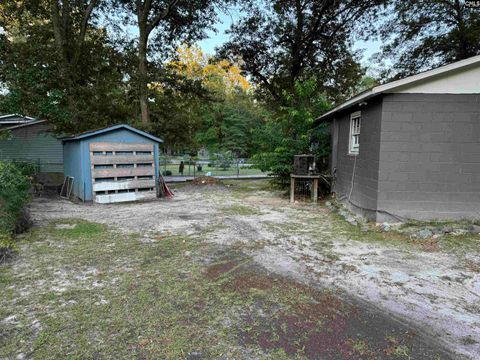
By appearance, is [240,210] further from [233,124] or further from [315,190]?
[233,124]

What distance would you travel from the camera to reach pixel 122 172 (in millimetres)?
8297

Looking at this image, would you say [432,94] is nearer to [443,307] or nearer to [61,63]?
[443,307]

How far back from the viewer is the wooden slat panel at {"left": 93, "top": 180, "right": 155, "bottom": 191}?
26.2ft

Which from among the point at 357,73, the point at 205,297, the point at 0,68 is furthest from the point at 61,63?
the point at 357,73

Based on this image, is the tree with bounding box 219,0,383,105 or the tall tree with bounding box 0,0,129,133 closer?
the tall tree with bounding box 0,0,129,133

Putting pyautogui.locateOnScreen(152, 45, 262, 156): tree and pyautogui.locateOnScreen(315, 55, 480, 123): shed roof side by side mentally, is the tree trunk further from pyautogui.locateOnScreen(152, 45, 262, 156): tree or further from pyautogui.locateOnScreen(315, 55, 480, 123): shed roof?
pyautogui.locateOnScreen(152, 45, 262, 156): tree

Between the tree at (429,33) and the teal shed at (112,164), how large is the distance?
13.3 metres

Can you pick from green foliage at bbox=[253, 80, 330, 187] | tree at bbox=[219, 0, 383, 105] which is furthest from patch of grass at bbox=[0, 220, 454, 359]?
tree at bbox=[219, 0, 383, 105]

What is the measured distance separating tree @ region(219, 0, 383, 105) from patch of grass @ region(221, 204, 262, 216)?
339 inches

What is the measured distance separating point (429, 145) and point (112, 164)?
7.46 metres

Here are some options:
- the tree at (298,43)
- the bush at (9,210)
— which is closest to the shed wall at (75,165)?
the bush at (9,210)

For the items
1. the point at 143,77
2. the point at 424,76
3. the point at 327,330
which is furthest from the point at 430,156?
the point at 143,77

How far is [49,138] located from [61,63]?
18.1 feet

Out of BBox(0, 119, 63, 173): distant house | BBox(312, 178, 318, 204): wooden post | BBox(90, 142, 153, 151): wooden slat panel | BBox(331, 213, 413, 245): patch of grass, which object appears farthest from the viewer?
BBox(0, 119, 63, 173): distant house
